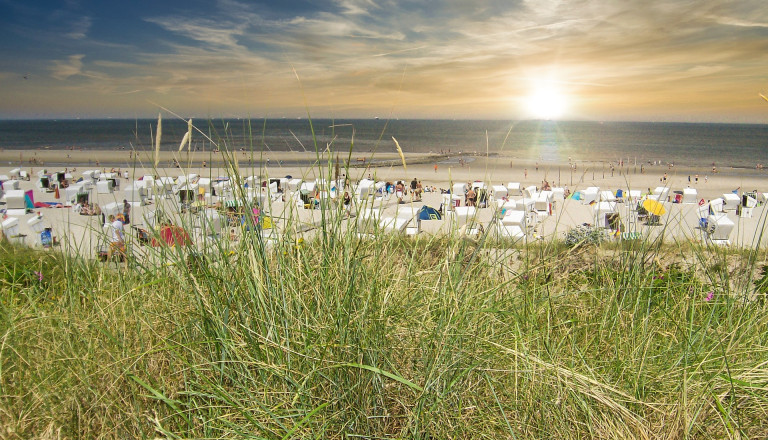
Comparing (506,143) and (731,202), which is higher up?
(506,143)

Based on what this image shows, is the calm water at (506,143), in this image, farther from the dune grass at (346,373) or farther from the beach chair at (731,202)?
the beach chair at (731,202)

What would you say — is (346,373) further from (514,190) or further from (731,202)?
(514,190)

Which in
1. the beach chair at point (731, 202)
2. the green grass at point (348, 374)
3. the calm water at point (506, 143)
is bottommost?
the beach chair at point (731, 202)

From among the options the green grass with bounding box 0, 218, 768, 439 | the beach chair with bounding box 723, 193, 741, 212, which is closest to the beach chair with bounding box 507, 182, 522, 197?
the beach chair with bounding box 723, 193, 741, 212

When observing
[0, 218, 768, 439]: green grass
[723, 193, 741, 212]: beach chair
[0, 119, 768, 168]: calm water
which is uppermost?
[0, 119, 768, 168]: calm water

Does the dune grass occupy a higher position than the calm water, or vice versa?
the calm water

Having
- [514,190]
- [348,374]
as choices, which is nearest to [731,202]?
[514,190]

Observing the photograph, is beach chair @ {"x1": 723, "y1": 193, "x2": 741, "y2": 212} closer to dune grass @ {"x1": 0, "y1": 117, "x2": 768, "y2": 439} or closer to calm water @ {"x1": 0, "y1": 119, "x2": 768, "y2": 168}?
calm water @ {"x1": 0, "y1": 119, "x2": 768, "y2": 168}

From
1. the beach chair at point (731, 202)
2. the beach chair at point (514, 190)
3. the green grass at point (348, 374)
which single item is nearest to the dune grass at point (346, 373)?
the green grass at point (348, 374)

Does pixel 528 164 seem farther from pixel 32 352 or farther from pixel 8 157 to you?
pixel 8 157

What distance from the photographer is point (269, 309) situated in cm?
168

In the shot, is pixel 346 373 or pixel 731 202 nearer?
pixel 346 373

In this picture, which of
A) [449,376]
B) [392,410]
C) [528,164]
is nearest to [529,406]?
[449,376]

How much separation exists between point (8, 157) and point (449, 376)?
60223 mm
